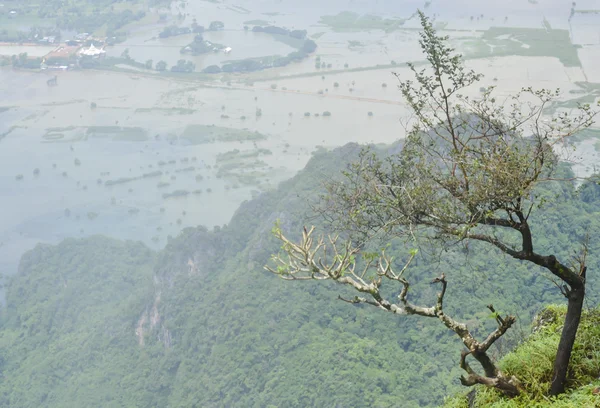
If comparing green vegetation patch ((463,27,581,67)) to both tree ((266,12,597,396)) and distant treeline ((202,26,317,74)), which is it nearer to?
distant treeline ((202,26,317,74))

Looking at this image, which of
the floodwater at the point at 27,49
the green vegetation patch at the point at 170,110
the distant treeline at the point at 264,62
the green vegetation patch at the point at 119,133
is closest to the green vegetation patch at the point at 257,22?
the distant treeline at the point at 264,62

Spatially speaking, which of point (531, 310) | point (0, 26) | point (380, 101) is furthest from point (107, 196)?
point (0, 26)

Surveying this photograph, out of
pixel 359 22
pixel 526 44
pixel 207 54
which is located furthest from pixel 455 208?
pixel 359 22

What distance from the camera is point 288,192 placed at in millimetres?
21859

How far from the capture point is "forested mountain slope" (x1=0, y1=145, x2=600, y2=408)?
1198cm

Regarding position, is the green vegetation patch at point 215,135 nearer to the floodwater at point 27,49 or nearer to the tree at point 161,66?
the tree at point 161,66

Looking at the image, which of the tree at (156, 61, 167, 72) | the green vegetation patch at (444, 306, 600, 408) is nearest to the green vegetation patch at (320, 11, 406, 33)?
the tree at (156, 61, 167, 72)

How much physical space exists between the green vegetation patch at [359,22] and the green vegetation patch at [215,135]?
1341 centimetres

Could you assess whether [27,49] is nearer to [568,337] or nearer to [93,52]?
[93,52]

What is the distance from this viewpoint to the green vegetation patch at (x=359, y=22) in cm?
4134

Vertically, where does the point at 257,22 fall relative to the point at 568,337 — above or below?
below

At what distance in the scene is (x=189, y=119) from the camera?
114 feet

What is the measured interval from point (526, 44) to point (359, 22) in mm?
14115

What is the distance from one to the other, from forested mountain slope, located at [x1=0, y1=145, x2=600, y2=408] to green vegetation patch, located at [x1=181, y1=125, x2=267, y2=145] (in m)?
8.67
